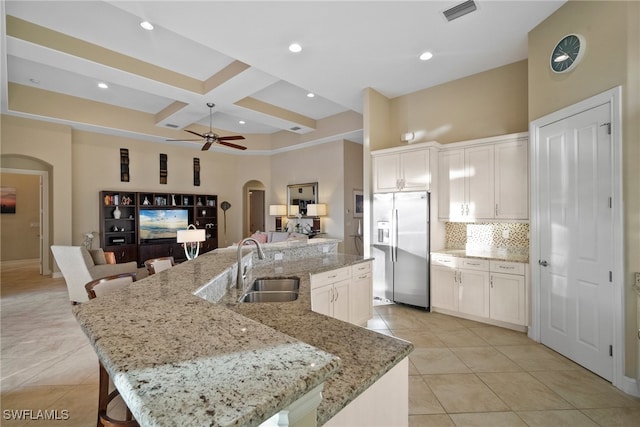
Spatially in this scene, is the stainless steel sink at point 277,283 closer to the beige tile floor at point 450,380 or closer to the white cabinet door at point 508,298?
the beige tile floor at point 450,380

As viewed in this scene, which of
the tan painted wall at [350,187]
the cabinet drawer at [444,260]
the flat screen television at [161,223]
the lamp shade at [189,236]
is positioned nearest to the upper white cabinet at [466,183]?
the cabinet drawer at [444,260]

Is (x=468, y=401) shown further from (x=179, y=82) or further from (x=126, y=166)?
(x=126, y=166)

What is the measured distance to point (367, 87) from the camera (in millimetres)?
4598

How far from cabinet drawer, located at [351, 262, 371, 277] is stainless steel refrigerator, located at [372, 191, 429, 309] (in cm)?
94

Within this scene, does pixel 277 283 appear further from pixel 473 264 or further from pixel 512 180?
pixel 512 180

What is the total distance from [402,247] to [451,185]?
113cm

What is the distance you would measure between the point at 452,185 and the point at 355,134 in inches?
129

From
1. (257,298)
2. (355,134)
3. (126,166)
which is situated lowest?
(257,298)

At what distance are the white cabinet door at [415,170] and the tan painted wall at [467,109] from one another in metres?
0.65

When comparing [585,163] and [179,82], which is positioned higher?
[179,82]

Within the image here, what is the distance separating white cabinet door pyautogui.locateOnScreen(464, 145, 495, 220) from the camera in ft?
12.5

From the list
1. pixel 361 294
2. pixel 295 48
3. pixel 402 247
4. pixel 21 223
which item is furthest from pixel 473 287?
pixel 21 223

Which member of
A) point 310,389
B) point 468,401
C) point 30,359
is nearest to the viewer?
point 310,389

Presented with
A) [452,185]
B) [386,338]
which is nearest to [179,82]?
[452,185]
